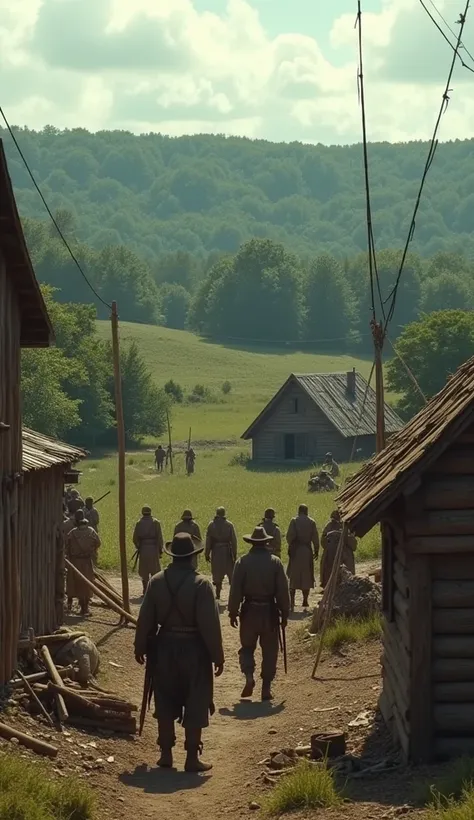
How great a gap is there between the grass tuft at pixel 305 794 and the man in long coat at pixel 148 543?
14031 millimetres

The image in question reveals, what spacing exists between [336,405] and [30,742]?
57.7 m

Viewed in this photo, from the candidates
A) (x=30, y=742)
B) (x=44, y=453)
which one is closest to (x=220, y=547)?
(x=44, y=453)

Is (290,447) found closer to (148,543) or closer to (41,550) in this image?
(148,543)

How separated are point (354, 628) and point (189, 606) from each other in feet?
18.1

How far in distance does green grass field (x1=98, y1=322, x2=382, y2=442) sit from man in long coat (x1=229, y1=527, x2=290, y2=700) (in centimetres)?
6118

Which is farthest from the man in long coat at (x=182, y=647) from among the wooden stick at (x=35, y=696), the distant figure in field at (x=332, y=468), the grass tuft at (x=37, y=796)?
the distant figure in field at (x=332, y=468)

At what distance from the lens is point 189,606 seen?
12.8 m

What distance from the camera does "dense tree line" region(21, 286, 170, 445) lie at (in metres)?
63.8

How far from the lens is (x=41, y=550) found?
56.1ft

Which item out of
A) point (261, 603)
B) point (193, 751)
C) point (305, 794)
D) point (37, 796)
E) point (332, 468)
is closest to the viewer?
point (37, 796)

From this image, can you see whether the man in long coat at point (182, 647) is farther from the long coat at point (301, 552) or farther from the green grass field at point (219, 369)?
the green grass field at point (219, 369)

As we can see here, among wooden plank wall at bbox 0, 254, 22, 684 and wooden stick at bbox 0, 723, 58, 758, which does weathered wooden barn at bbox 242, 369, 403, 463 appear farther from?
wooden stick at bbox 0, 723, 58, 758

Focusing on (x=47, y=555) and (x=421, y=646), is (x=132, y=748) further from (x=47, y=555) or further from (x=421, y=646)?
(x=47, y=555)

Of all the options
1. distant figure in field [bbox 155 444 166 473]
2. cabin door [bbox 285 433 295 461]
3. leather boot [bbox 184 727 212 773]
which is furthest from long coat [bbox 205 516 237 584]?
cabin door [bbox 285 433 295 461]
